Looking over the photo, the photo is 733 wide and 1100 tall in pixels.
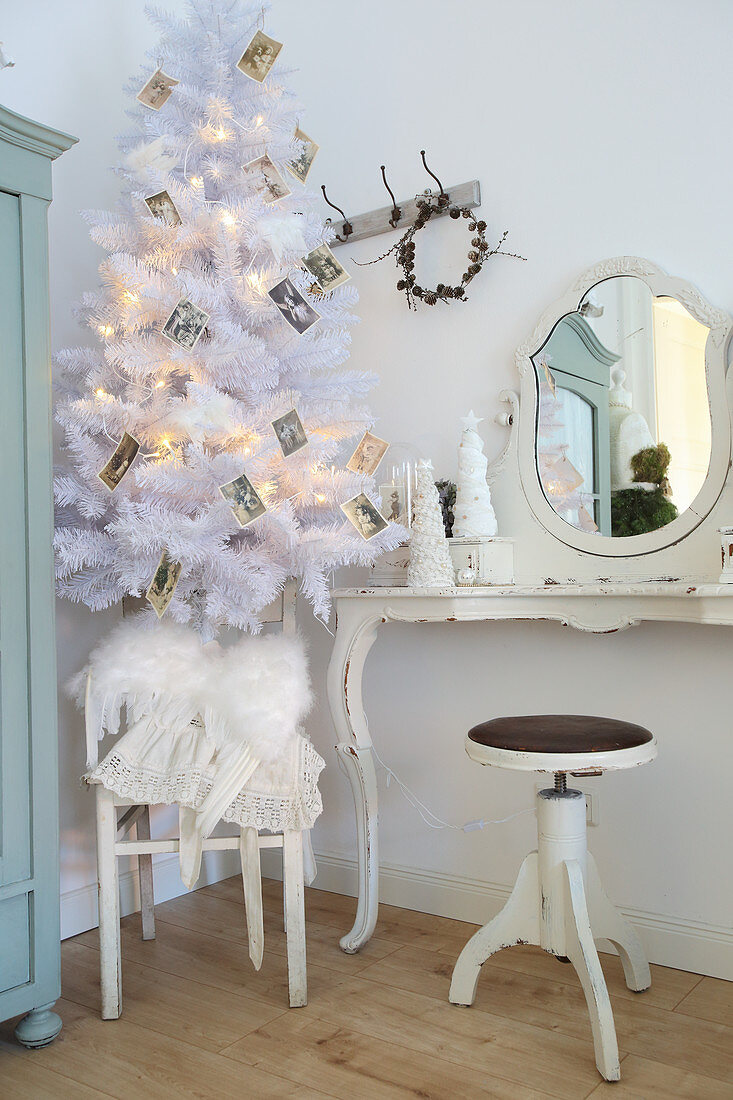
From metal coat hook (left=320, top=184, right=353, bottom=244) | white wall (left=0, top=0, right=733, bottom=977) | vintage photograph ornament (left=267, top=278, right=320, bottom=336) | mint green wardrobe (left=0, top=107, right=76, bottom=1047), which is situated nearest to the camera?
mint green wardrobe (left=0, top=107, right=76, bottom=1047)

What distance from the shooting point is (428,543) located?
6.99 feet

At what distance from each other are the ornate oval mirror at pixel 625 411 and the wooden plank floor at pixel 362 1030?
1.02 m

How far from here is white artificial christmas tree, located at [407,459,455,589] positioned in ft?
6.93

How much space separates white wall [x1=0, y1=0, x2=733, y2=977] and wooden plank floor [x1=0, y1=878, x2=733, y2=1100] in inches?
9.9

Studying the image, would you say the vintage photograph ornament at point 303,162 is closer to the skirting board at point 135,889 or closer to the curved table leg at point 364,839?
the curved table leg at point 364,839

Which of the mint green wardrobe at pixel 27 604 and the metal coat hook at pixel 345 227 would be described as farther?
the metal coat hook at pixel 345 227

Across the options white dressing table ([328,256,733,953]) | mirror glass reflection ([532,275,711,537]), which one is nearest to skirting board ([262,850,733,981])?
white dressing table ([328,256,733,953])

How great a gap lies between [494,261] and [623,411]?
59cm

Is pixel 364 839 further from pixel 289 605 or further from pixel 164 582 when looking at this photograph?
pixel 164 582

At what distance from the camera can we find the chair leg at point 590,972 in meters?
1.60

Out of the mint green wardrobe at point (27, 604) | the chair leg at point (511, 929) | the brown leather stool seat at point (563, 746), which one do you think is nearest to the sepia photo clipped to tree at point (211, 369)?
the mint green wardrobe at point (27, 604)

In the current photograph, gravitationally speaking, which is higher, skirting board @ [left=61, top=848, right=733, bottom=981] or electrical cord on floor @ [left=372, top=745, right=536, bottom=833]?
electrical cord on floor @ [left=372, top=745, right=536, bottom=833]

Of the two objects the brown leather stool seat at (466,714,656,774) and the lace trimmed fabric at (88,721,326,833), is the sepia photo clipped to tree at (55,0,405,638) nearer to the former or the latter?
the lace trimmed fabric at (88,721,326,833)

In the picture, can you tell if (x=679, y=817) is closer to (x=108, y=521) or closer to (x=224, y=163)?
(x=108, y=521)
